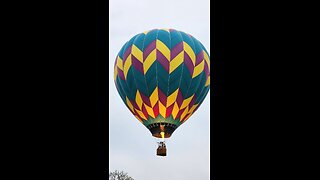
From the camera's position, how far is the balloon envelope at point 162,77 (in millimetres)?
22250

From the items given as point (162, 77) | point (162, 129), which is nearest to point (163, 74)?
point (162, 77)

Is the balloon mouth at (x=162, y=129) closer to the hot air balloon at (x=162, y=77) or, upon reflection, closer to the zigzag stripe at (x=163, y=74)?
the hot air balloon at (x=162, y=77)

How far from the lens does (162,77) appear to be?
22250 millimetres

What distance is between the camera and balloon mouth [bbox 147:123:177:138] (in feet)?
75.5

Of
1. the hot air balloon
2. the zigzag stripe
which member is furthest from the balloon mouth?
the zigzag stripe

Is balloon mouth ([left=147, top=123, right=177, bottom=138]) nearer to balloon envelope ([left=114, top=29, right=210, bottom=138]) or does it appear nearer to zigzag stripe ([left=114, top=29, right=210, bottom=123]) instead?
balloon envelope ([left=114, top=29, right=210, bottom=138])

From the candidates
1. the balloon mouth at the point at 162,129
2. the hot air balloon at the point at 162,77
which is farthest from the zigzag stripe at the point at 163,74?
the balloon mouth at the point at 162,129

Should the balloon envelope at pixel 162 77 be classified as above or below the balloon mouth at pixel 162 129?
above

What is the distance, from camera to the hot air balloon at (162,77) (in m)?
22.2

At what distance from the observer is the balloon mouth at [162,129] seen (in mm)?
23016

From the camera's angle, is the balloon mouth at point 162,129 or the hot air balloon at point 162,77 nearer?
the hot air balloon at point 162,77
